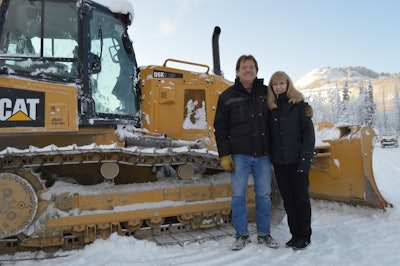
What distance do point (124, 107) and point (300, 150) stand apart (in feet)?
7.70

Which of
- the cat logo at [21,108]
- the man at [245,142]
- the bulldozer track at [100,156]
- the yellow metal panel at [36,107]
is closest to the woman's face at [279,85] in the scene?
the man at [245,142]

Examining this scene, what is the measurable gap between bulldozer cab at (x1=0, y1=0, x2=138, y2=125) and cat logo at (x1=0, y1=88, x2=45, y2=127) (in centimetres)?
30

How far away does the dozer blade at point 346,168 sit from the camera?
4.99 m

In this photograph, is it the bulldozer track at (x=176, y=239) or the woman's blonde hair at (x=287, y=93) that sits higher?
the woman's blonde hair at (x=287, y=93)

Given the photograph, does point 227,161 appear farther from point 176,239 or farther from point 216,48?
point 216,48

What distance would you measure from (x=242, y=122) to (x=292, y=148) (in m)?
0.63

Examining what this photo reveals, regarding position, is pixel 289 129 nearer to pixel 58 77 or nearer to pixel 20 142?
pixel 58 77

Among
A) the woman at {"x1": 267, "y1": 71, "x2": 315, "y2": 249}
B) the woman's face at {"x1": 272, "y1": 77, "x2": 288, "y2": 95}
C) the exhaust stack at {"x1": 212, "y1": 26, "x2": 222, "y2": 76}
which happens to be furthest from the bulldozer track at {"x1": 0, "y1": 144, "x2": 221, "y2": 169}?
the exhaust stack at {"x1": 212, "y1": 26, "x2": 222, "y2": 76}

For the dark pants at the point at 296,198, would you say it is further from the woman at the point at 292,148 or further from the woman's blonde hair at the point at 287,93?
the woman's blonde hair at the point at 287,93

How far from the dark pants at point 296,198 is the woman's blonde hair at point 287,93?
73 cm

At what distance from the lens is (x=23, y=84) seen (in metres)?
3.90

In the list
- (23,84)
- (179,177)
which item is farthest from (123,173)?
(23,84)

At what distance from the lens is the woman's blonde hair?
4023mm

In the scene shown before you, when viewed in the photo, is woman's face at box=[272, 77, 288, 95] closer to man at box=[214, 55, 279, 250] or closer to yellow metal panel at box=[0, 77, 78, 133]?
man at box=[214, 55, 279, 250]
